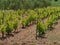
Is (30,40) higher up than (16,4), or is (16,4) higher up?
(30,40)

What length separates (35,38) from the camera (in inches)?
576

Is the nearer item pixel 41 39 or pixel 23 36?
pixel 41 39

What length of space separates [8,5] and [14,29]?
1073 inches

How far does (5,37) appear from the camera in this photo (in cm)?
1546

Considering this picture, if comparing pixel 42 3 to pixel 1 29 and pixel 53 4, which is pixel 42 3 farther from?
pixel 1 29

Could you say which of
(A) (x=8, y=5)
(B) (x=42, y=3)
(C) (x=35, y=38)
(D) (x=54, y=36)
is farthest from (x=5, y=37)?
(B) (x=42, y=3)

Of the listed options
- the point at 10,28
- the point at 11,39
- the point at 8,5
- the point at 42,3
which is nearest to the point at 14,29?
the point at 10,28

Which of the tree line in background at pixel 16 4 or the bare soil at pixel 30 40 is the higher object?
the bare soil at pixel 30 40

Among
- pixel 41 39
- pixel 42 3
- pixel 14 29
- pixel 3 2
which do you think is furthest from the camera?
pixel 42 3

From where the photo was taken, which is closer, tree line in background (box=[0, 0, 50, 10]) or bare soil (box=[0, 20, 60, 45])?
bare soil (box=[0, 20, 60, 45])

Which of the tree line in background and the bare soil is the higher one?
the bare soil

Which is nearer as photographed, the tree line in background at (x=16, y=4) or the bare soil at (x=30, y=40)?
the bare soil at (x=30, y=40)

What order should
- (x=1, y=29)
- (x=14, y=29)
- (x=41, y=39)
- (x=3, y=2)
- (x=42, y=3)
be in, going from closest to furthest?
(x=41, y=39)
(x=1, y=29)
(x=14, y=29)
(x=3, y=2)
(x=42, y=3)

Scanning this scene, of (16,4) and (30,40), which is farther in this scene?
(16,4)
